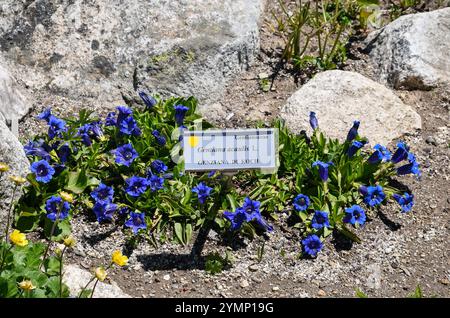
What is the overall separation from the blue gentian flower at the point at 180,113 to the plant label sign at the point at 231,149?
744 mm

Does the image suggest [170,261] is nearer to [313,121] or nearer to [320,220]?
[320,220]

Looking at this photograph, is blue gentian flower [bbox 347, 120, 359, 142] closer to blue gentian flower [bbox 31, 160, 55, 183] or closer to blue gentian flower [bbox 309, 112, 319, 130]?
blue gentian flower [bbox 309, 112, 319, 130]

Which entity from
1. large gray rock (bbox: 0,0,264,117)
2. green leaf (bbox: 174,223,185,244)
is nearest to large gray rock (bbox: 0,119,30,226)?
green leaf (bbox: 174,223,185,244)

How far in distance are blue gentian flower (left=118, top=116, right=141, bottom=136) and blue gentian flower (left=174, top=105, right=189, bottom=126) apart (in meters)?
0.31

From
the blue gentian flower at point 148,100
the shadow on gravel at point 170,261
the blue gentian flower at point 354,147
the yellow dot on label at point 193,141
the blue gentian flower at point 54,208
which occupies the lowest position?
the shadow on gravel at point 170,261

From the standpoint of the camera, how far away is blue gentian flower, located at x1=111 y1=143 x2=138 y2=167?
5.15 meters

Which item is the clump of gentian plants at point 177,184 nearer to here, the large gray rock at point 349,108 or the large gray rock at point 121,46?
the large gray rock at point 349,108

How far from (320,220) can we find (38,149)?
6.73 feet

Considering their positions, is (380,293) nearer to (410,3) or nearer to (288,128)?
(288,128)

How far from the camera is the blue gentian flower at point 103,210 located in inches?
196

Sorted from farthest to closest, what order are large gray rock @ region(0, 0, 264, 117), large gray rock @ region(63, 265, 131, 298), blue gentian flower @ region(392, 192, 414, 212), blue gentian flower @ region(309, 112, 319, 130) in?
large gray rock @ region(0, 0, 264, 117), blue gentian flower @ region(309, 112, 319, 130), blue gentian flower @ region(392, 192, 414, 212), large gray rock @ region(63, 265, 131, 298)

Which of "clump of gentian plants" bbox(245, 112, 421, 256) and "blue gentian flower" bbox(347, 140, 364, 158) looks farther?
"blue gentian flower" bbox(347, 140, 364, 158)

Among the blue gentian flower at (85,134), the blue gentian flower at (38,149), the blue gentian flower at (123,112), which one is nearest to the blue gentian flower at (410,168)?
the blue gentian flower at (123,112)

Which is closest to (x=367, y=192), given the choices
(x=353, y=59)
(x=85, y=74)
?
(x=353, y=59)
